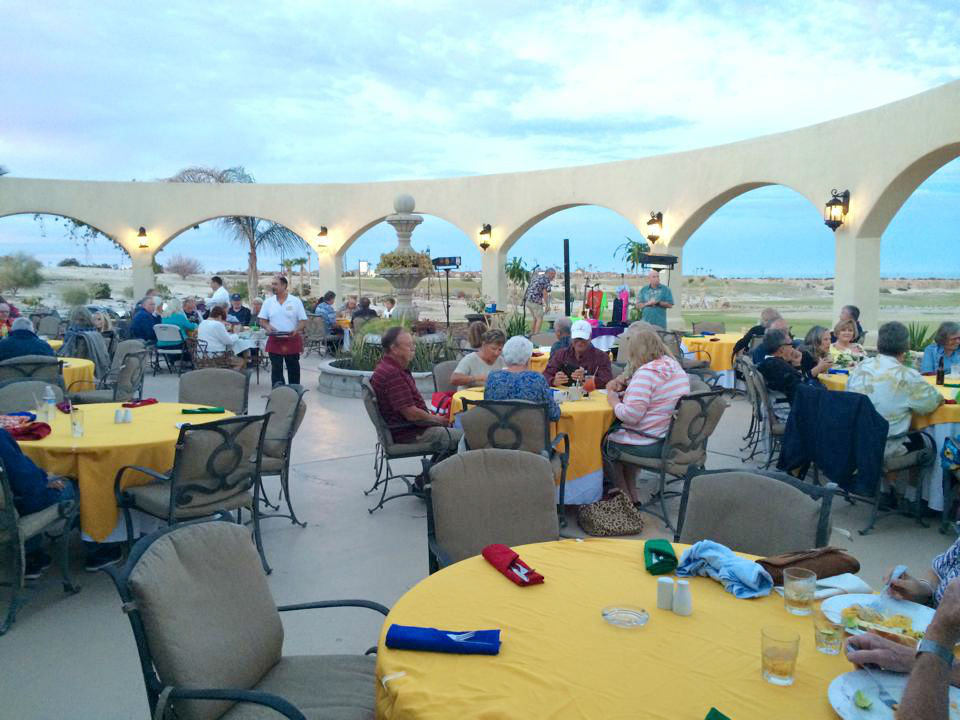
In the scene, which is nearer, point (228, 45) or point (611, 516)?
point (611, 516)

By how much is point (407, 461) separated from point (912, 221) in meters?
9.61

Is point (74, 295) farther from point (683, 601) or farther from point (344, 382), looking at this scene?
point (683, 601)

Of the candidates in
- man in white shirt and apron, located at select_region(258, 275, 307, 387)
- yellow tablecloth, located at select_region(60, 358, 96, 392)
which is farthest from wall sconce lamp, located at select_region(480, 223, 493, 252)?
yellow tablecloth, located at select_region(60, 358, 96, 392)

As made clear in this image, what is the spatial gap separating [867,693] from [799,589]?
442 millimetres

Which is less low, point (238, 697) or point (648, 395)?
point (648, 395)

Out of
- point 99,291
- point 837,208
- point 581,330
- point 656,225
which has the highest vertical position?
point 656,225

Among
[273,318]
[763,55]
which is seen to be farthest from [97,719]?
[763,55]

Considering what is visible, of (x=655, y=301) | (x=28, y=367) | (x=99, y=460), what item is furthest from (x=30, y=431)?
(x=655, y=301)

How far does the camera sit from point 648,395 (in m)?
4.73

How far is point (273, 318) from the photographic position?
8.28 metres

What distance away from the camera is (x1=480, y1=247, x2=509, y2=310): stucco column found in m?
16.9

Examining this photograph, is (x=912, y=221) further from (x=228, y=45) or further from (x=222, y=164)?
(x=222, y=164)

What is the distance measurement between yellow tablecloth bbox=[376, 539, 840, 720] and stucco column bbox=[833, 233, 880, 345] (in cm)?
987

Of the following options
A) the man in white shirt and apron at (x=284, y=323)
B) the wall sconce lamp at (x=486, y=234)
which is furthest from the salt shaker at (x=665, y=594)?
the wall sconce lamp at (x=486, y=234)
